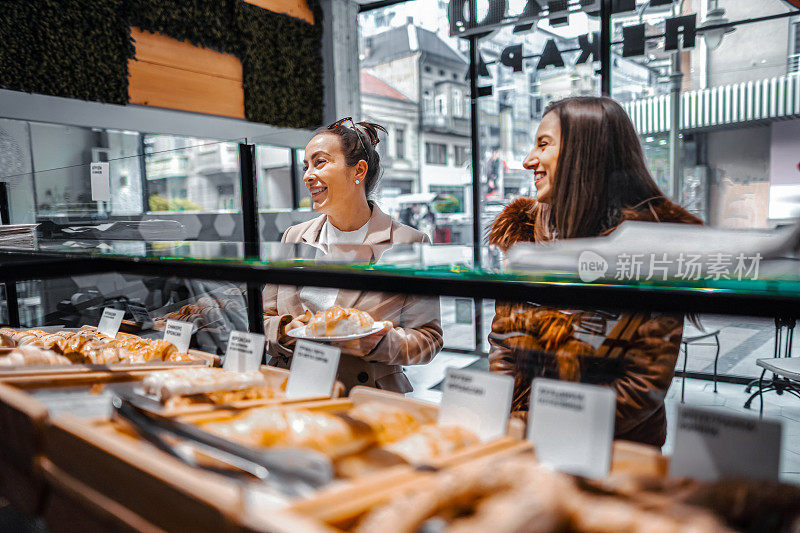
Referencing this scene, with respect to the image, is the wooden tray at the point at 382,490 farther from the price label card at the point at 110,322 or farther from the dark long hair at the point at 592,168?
the price label card at the point at 110,322

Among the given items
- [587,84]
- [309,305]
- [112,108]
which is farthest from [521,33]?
[309,305]

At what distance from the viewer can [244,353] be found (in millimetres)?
1186

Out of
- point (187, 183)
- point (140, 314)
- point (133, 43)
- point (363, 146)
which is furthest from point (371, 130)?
point (133, 43)

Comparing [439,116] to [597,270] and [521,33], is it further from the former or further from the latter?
[597,270]

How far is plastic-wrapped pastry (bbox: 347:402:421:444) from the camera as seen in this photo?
33.8 inches

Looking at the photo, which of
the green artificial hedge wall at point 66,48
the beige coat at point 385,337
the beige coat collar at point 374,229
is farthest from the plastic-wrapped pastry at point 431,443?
the green artificial hedge wall at point 66,48

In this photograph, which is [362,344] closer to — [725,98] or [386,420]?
[386,420]

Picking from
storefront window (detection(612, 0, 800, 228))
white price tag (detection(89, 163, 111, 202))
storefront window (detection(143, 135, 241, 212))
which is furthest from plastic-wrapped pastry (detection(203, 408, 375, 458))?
storefront window (detection(612, 0, 800, 228))

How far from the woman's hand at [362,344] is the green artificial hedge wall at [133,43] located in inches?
142

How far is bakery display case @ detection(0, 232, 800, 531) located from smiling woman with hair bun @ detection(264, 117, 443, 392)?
10cm

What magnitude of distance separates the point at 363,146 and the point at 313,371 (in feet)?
3.77

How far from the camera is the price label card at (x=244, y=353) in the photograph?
3.82 ft

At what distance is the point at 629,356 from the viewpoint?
102 cm

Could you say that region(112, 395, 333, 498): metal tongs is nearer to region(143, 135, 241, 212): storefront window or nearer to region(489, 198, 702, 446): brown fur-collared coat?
region(489, 198, 702, 446): brown fur-collared coat
